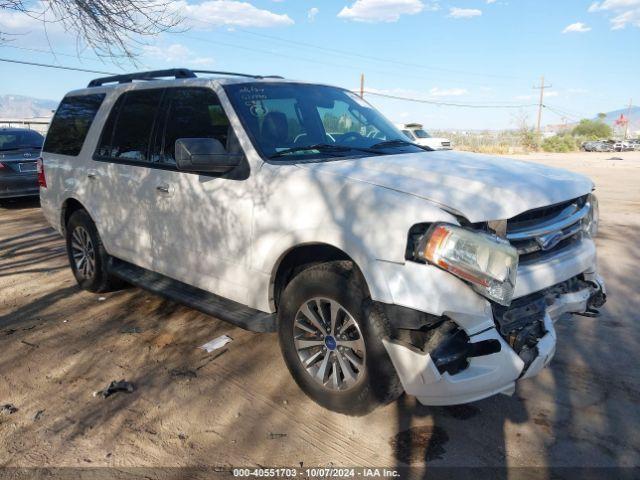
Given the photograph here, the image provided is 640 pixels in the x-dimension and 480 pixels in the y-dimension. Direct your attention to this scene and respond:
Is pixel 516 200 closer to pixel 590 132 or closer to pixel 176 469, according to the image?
pixel 176 469

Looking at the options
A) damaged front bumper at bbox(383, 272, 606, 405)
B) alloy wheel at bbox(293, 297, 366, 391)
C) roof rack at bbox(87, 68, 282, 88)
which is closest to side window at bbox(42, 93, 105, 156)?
roof rack at bbox(87, 68, 282, 88)

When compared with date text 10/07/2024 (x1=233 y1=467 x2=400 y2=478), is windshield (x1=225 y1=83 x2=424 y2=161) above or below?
above

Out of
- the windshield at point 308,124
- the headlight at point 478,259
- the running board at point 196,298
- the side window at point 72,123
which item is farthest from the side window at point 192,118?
the headlight at point 478,259

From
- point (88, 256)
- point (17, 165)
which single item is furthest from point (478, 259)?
point (17, 165)

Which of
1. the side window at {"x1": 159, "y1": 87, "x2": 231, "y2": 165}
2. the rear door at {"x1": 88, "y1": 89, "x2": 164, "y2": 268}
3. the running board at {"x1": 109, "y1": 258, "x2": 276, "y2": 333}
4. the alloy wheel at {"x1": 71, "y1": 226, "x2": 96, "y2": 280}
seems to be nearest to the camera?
the running board at {"x1": 109, "y1": 258, "x2": 276, "y2": 333}

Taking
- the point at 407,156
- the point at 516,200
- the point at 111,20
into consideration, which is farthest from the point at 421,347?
the point at 111,20

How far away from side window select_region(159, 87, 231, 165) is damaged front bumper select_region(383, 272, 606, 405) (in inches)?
79.1

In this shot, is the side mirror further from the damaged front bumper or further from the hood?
the damaged front bumper

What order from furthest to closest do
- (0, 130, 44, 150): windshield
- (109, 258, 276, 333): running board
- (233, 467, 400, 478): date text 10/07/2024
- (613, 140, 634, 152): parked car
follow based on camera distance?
(613, 140, 634, 152): parked car
(0, 130, 44, 150): windshield
(109, 258, 276, 333): running board
(233, 467, 400, 478): date text 10/07/2024

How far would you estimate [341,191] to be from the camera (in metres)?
3.02

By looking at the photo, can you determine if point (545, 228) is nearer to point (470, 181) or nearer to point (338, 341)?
point (470, 181)

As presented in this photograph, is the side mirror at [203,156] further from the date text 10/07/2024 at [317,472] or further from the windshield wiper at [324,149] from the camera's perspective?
the date text 10/07/2024 at [317,472]

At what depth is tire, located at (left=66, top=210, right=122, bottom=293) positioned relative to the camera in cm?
509

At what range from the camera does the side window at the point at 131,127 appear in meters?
4.43
